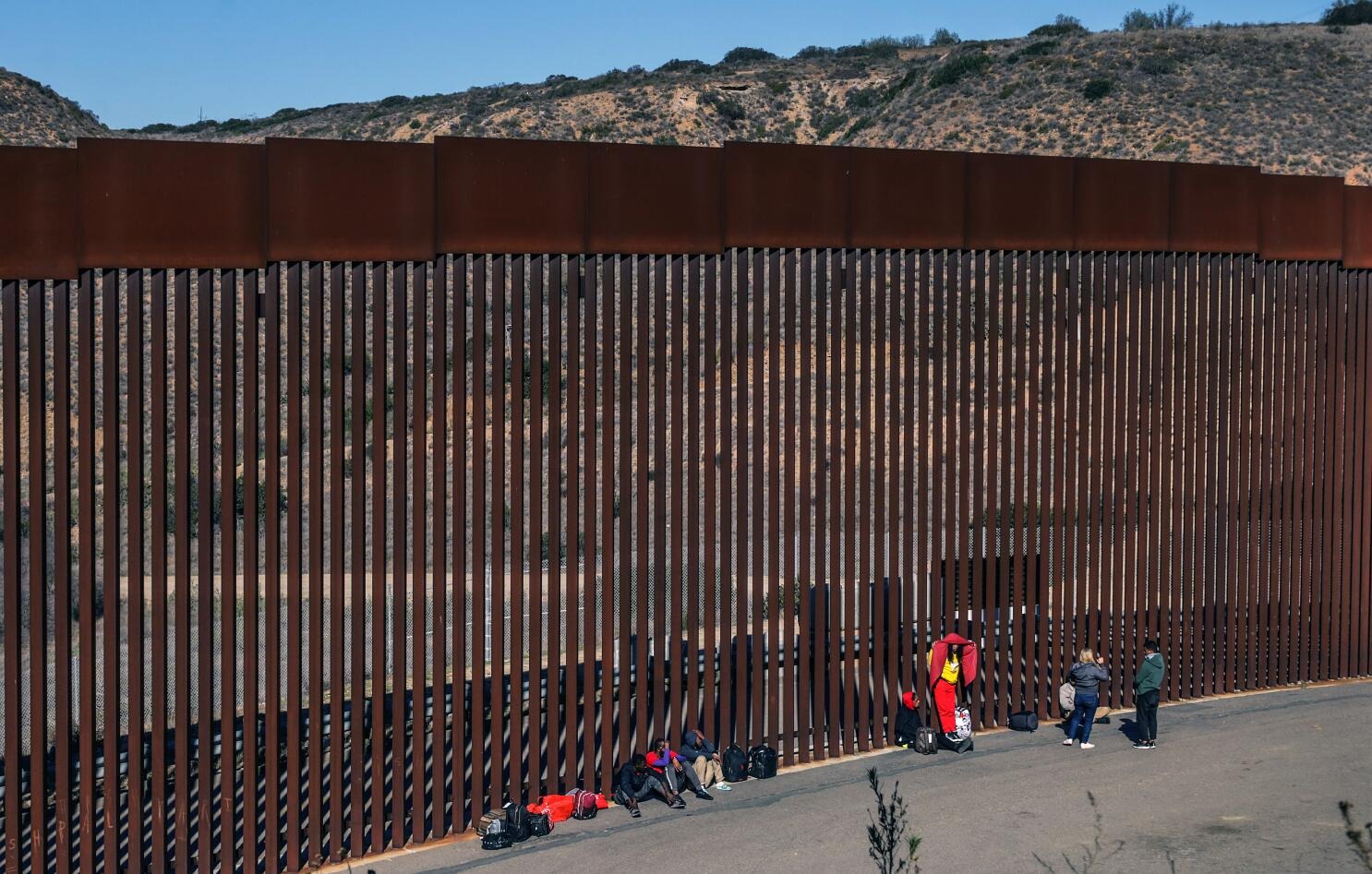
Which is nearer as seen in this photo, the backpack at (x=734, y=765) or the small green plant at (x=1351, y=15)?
the backpack at (x=734, y=765)

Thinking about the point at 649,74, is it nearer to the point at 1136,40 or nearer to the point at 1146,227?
the point at 1136,40

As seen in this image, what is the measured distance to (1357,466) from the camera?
17656 mm

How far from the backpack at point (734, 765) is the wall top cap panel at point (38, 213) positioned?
7.02 m

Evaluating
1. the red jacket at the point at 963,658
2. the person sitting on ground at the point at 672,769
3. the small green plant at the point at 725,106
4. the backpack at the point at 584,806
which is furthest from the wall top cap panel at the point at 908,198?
the small green plant at the point at 725,106

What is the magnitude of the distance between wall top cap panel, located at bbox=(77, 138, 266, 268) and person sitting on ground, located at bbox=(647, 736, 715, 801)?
→ 5.44 m

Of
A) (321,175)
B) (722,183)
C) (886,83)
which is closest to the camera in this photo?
(321,175)

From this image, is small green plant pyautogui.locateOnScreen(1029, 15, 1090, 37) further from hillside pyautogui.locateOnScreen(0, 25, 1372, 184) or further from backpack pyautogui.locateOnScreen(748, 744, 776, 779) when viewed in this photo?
backpack pyautogui.locateOnScreen(748, 744, 776, 779)

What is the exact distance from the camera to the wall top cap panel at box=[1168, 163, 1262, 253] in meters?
15.8

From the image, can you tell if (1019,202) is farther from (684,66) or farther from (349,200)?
(684,66)

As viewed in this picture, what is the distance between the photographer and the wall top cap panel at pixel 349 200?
1083cm

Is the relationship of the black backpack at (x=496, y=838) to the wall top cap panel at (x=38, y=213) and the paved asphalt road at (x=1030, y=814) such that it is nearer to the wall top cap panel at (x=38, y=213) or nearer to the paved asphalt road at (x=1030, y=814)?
the paved asphalt road at (x=1030, y=814)

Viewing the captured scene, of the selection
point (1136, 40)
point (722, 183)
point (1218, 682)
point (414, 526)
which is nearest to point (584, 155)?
point (722, 183)

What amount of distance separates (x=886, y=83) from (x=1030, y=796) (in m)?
61.8

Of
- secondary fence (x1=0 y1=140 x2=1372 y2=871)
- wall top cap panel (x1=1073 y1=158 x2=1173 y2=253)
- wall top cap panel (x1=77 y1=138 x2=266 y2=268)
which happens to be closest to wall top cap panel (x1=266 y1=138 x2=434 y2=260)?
secondary fence (x1=0 y1=140 x2=1372 y2=871)
